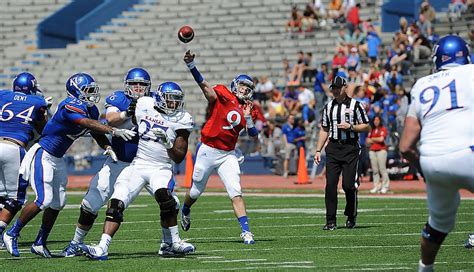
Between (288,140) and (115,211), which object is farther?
(288,140)

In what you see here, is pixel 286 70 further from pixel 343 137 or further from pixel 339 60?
pixel 343 137

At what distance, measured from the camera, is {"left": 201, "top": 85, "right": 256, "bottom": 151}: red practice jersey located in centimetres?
1262

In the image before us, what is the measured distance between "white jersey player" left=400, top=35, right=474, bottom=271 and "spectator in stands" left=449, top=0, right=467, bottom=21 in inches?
788

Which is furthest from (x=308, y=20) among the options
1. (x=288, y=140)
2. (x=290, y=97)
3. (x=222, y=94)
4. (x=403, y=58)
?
(x=222, y=94)

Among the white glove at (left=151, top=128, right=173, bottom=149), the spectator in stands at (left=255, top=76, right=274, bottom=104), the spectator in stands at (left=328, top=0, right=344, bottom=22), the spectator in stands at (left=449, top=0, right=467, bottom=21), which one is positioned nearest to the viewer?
the white glove at (left=151, top=128, right=173, bottom=149)

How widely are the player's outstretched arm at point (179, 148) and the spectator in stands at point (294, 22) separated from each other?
66.5 ft

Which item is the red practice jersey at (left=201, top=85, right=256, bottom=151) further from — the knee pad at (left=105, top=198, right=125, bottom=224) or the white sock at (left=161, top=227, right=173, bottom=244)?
the knee pad at (left=105, top=198, right=125, bottom=224)

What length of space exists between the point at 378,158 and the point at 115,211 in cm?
1134

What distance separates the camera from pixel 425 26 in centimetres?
2712

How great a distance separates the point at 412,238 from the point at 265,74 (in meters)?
18.2

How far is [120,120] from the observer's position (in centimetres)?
1112

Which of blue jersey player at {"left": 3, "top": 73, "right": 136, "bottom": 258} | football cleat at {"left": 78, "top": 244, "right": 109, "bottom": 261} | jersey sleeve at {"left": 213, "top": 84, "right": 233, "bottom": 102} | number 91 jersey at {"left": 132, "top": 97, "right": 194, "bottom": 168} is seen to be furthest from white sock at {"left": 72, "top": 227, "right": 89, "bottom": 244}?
jersey sleeve at {"left": 213, "top": 84, "right": 233, "bottom": 102}

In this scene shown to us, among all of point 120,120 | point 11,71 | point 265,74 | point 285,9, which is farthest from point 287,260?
point 11,71

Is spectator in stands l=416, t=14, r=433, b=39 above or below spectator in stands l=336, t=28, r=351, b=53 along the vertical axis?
above
